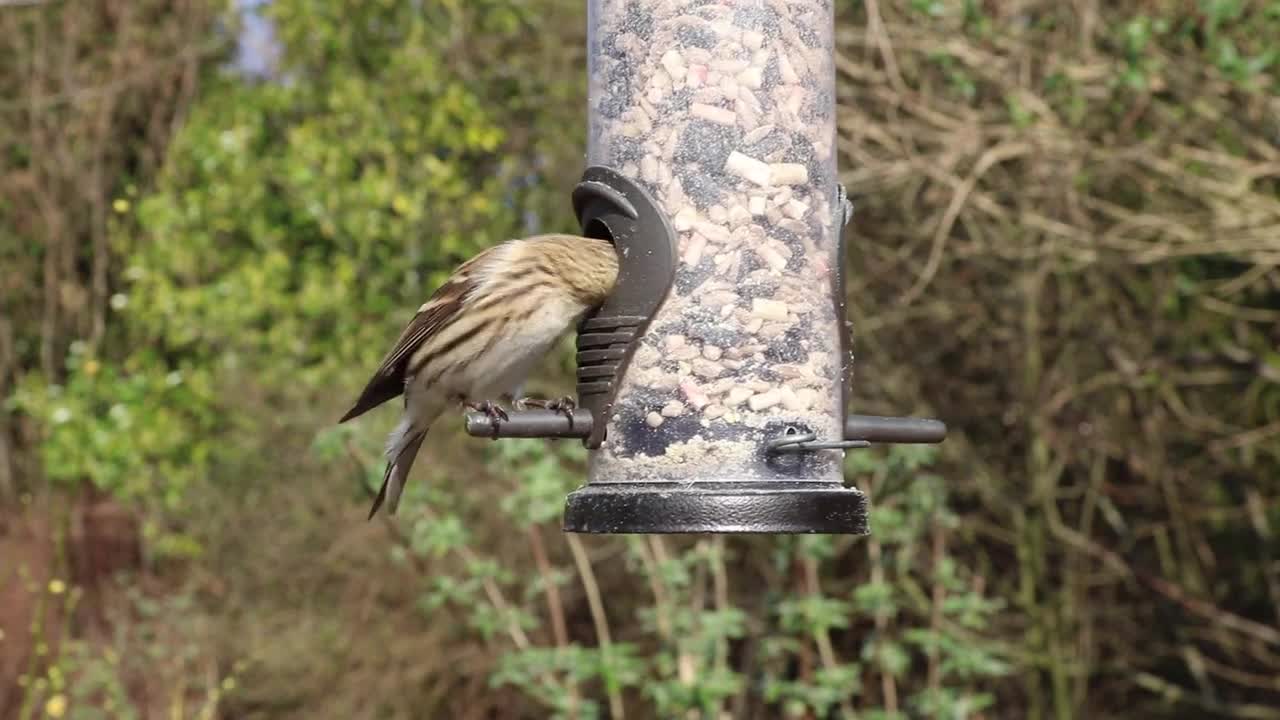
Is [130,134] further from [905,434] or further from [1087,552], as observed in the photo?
[905,434]

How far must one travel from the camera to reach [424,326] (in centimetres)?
483

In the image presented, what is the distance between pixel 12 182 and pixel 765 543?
9105 millimetres

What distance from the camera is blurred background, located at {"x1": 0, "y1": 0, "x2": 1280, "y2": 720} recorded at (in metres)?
7.70

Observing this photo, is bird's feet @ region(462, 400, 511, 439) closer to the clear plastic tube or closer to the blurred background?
the clear plastic tube

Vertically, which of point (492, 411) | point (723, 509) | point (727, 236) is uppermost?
point (727, 236)

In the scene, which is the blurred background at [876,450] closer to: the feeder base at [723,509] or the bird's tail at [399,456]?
the bird's tail at [399,456]

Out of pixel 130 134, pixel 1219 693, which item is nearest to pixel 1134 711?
pixel 1219 693

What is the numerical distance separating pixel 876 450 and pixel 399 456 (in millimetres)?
3495

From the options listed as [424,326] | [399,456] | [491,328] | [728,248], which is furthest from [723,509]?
[399,456]

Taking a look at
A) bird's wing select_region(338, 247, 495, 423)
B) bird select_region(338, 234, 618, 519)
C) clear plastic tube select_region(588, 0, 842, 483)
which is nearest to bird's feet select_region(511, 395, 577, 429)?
bird select_region(338, 234, 618, 519)

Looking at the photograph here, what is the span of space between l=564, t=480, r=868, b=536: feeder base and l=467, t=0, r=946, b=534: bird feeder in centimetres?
1

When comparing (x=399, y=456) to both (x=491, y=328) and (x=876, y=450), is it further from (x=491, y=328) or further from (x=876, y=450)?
(x=876, y=450)

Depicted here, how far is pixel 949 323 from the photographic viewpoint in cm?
891

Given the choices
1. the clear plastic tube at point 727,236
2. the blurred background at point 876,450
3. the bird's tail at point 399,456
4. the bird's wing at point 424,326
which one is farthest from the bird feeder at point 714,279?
the blurred background at point 876,450
